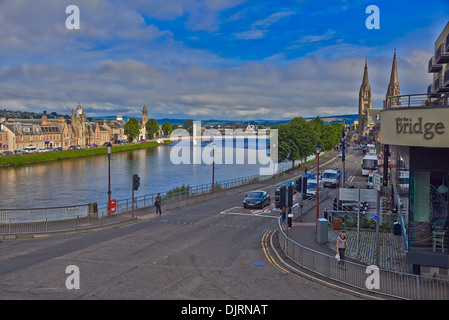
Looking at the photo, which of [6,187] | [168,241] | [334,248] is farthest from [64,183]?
[334,248]

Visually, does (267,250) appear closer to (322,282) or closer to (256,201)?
(322,282)

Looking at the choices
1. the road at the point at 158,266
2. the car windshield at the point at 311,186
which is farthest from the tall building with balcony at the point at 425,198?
the car windshield at the point at 311,186

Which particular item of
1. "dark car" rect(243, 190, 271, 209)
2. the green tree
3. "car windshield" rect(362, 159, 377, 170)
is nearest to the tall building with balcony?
"dark car" rect(243, 190, 271, 209)

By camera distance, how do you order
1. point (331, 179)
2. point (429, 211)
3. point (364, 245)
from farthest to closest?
point (331, 179) < point (364, 245) < point (429, 211)

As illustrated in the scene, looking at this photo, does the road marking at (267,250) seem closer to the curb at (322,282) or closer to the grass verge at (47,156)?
the curb at (322,282)

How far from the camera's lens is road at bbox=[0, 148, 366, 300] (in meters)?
13.1

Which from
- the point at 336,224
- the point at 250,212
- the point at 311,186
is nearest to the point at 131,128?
the point at 311,186

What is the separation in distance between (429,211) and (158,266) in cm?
1045

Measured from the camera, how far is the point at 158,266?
1599 centimetres

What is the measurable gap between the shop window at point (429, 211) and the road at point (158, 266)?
3.84 m

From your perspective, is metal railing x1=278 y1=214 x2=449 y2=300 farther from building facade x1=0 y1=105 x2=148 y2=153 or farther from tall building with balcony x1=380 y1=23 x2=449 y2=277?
building facade x1=0 y1=105 x2=148 y2=153

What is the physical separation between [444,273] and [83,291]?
502 inches

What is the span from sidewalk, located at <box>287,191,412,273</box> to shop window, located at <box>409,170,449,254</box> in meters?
1.71

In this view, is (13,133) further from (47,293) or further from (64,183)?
(47,293)
